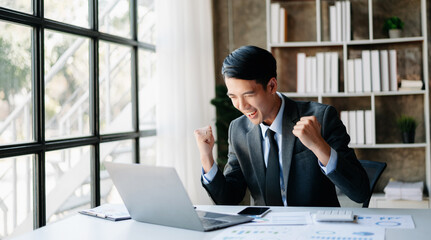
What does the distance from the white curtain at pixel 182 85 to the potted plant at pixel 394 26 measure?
1552 millimetres

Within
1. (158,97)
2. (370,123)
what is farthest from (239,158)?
(370,123)

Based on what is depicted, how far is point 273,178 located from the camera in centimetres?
210

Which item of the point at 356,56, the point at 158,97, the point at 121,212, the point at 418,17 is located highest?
the point at 418,17

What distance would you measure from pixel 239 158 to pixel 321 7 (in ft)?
8.36

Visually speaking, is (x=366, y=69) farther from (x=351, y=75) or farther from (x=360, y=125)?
(x=360, y=125)

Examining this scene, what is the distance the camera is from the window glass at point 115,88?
136 inches

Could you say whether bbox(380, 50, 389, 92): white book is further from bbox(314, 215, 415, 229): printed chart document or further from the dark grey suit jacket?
bbox(314, 215, 415, 229): printed chart document

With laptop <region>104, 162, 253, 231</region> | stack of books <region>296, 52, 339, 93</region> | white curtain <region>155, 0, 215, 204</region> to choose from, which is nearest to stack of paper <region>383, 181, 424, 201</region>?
stack of books <region>296, 52, 339, 93</region>

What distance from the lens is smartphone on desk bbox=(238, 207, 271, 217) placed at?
1739mm

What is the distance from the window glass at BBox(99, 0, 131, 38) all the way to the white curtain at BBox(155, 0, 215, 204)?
0.81 feet

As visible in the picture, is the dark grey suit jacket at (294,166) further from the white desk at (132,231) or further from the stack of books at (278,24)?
the stack of books at (278,24)

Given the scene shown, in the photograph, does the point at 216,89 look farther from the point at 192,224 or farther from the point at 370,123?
the point at 192,224

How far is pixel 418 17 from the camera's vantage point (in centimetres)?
417

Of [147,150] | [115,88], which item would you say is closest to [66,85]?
[115,88]
